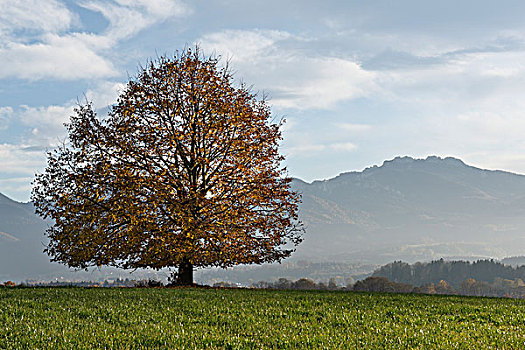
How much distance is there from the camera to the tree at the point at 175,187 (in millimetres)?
25422

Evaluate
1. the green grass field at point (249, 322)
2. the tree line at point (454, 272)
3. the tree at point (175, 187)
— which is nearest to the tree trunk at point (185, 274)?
the tree at point (175, 187)

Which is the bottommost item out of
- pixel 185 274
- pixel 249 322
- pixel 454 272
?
pixel 454 272

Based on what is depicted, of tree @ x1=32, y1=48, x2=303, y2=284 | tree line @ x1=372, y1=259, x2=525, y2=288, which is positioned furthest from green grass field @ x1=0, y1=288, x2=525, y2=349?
tree line @ x1=372, y1=259, x2=525, y2=288

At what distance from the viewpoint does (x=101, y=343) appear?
35.9 ft

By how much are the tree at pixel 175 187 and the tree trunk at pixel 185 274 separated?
6 centimetres

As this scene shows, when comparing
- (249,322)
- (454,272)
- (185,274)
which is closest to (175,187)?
(185,274)

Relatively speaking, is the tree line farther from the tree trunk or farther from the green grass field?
the green grass field

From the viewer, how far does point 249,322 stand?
13539 millimetres

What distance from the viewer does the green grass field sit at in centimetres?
1133

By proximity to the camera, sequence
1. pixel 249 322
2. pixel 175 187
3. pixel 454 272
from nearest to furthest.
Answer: pixel 249 322
pixel 175 187
pixel 454 272

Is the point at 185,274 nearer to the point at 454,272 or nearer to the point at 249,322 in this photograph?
the point at 249,322

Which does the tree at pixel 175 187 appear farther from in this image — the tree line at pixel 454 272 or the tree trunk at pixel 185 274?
the tree line at pixel 454 272

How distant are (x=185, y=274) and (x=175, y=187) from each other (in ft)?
16.4

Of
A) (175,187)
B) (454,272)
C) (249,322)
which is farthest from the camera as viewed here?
(454,272)
